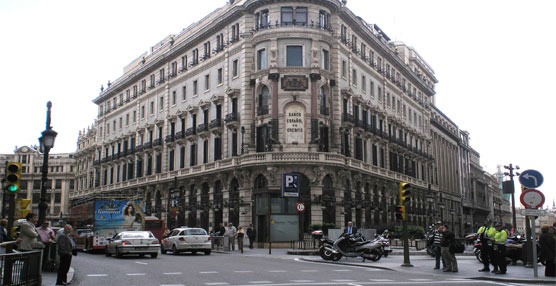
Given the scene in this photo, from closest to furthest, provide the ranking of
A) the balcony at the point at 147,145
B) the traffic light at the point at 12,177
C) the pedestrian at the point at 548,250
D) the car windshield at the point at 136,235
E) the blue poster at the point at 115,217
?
1. the traffic light at the point at 12,177
2. the pedestrian at the point at 548,250
3. the car windshield at the point at 136,235
4. the blue poster at the point at 115,217
5. the balcony at the point at 147,145

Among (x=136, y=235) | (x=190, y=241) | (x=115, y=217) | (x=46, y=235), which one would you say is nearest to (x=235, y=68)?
(x=115, y=217)

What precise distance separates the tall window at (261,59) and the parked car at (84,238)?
63.2 feet

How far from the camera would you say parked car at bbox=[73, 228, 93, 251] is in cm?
3173

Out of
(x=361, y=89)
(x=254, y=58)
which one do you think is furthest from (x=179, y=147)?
(x=361, y=89)

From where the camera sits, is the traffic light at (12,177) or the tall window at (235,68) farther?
the tall window at (235,68)

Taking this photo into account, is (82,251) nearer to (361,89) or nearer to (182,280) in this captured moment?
(182,280)

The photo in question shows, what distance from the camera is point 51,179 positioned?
128375mm

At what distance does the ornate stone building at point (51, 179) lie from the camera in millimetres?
126500

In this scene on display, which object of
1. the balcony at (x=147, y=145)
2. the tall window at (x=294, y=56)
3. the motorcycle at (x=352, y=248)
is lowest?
the motorcycle at (x=352, y=248)

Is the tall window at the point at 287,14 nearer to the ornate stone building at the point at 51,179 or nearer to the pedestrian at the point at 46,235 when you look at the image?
the pedestrian at the point at 46,235

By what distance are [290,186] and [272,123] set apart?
35.3 feet

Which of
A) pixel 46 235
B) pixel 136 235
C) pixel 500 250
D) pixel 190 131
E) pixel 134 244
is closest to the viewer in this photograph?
pixel 46 235

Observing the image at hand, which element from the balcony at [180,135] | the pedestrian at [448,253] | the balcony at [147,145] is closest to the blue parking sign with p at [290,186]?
the pedestrian at [448,253]

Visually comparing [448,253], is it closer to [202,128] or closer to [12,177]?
[12,177]
